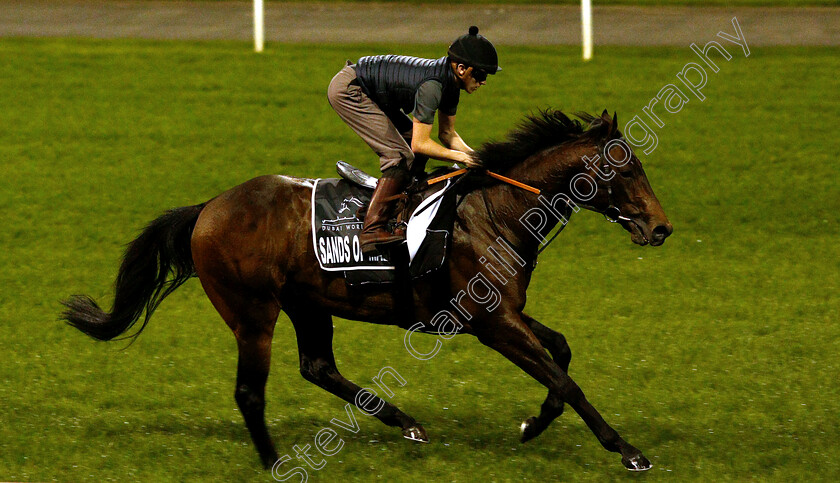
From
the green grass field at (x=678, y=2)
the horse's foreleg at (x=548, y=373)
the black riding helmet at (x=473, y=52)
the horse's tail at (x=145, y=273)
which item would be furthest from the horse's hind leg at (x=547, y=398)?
the green grass field at (x=678, y=2)

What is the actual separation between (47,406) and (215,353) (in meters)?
1.42

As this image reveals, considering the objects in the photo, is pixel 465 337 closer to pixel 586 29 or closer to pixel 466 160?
pixel 466 160

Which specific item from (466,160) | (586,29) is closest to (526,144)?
(466,160)

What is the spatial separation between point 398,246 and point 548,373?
3.40 feet

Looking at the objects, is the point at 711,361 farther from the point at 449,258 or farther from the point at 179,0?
the point at 179,0

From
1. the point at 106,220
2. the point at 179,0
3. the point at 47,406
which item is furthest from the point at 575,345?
the point at 179,0

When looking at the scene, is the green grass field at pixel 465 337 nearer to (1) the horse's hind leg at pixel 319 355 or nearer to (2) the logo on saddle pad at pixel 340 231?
(1) the horse's hind leg at pixel 319 355

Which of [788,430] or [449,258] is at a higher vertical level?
[449,258]

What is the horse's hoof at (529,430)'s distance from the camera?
6.45 metres

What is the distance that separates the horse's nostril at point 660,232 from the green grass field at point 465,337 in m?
1.22

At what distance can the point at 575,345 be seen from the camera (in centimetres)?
829

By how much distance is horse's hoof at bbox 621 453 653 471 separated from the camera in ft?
A: 19.4

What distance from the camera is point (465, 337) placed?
8539 millimetres

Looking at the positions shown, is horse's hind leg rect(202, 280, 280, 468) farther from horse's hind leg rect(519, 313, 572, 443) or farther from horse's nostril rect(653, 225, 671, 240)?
horse's nostril rect(653, 225, 671, 240)
